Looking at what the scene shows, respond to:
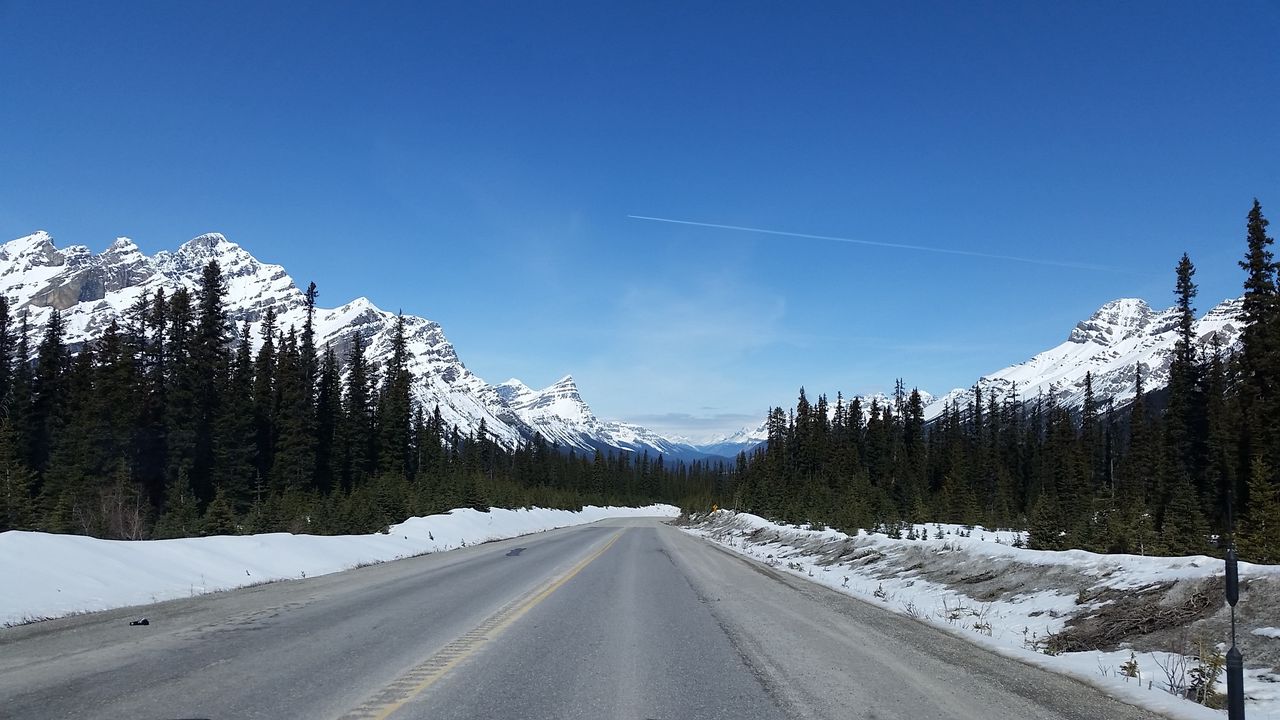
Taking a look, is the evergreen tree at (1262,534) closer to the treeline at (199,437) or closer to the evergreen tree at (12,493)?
the treeline at (199,437)

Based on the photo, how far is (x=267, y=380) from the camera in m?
64.0

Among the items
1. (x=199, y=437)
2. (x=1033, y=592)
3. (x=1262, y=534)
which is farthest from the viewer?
(x=199, y=437)

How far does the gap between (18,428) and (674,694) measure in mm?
64764

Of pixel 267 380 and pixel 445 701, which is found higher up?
pixel 267 380

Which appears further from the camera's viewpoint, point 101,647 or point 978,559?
point 978,559

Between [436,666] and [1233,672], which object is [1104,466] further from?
[436,666]

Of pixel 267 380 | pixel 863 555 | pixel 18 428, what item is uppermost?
pixel 267 380

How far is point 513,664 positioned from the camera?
7910 millimetres

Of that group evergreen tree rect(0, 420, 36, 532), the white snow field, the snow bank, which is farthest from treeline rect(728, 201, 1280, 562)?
evergreen tree rect(0, 420, 36, 532)

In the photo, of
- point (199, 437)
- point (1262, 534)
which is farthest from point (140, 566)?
point (199, 437)

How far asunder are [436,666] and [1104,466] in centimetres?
11467

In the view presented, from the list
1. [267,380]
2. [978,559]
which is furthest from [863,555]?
[267,380]

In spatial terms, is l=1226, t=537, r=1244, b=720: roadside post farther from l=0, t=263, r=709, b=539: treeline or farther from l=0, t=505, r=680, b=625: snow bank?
l=0, t=263, r=709, b=539: treeline

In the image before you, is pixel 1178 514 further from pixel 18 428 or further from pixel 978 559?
pixel 18 428
